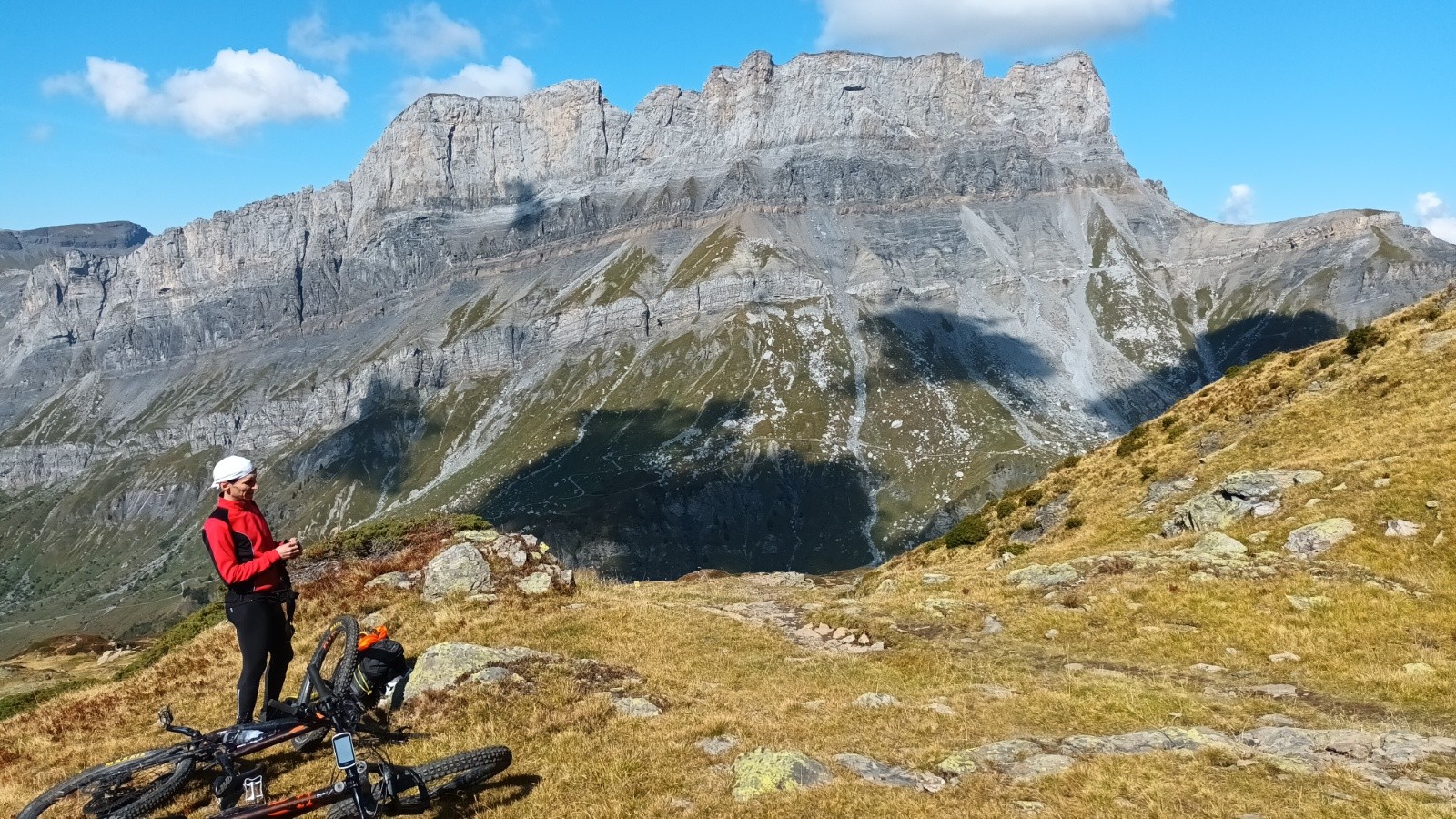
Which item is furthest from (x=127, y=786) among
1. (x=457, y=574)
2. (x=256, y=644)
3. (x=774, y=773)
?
(x=457, y=574)

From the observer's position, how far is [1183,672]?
18.9 metres

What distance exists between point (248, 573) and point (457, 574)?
1352 centimetres

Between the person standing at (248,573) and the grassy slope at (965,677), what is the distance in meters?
1.69

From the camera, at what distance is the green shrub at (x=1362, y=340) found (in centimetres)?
3919

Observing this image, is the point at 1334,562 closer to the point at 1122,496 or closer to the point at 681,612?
the point at 1122,496

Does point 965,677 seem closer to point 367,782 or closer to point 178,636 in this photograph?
point 367,782

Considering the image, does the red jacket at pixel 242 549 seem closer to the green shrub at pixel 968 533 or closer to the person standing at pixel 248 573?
the person standing at pixel 248 573

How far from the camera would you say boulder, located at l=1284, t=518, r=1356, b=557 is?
24.1 meters

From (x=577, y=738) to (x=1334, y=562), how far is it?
70.0 ft

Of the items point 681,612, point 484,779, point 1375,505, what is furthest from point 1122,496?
point 484,779

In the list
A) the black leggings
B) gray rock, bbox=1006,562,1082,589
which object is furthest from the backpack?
gray rock, bbox=1006,562,1082,589

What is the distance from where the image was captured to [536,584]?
88.0 ft

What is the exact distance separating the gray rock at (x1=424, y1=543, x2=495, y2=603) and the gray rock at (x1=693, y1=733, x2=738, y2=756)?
13.7 meters

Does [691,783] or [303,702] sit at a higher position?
[303,702]
